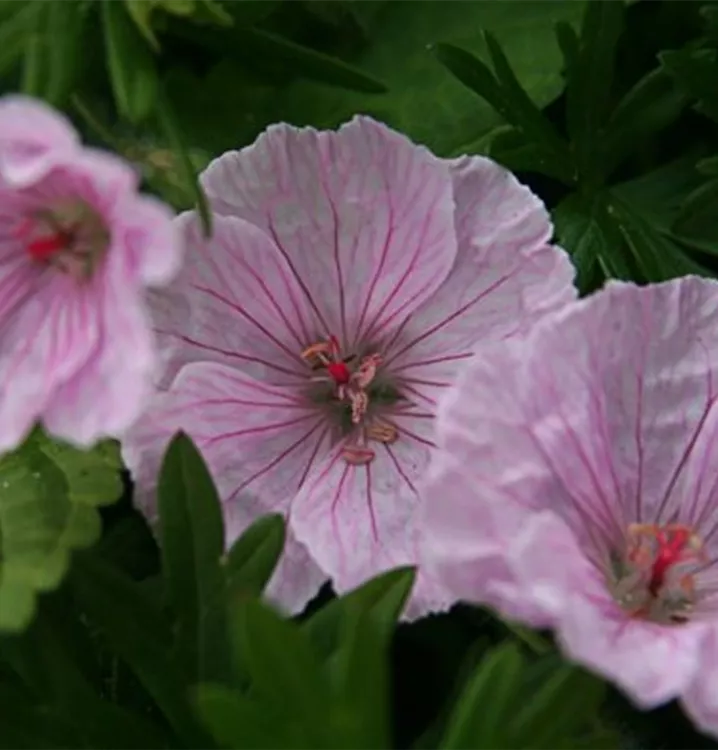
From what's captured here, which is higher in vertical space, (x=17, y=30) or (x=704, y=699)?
(x=17, y=30)

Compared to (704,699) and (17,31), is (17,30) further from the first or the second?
(704,699)

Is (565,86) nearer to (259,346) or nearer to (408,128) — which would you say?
(408,128)

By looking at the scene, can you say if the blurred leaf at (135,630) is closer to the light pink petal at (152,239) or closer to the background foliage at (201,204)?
the background foliage at (201,204)

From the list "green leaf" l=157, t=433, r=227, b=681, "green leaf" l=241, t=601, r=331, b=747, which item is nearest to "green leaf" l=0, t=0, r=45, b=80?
"green leaf" l=157, t=433, r=227, b=681

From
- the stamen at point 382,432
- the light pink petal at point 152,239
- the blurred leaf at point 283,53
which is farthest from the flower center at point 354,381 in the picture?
the light pink petal at point 152,239

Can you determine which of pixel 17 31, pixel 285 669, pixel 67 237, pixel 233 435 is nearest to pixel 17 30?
pixel 17 31
